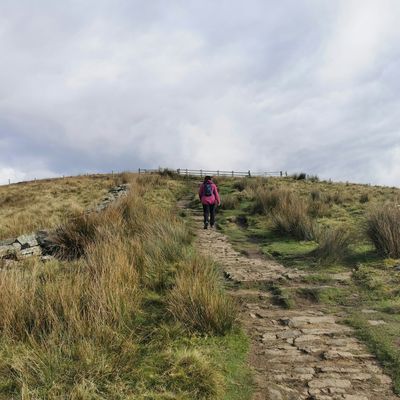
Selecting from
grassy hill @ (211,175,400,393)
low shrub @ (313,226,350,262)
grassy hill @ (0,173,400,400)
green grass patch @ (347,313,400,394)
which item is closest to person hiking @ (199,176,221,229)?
grassy hill @ (211,175,400,393)

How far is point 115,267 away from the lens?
6.12 m

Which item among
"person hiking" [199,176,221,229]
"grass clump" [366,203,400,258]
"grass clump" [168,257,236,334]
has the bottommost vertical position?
"grass clump" [168,257,236,334]

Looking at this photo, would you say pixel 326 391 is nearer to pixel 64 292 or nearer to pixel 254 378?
pixel 254 378

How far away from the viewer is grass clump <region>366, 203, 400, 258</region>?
28.6 feet

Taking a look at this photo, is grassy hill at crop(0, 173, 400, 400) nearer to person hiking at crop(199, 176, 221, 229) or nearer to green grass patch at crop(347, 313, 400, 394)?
green grass patch at crop(347, 313, 400, 394)

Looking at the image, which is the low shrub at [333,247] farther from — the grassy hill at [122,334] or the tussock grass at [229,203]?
the tussock grass at [229,203]

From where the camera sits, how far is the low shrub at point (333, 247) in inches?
340

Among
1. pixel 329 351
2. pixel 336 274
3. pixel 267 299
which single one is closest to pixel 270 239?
pixel 336 274

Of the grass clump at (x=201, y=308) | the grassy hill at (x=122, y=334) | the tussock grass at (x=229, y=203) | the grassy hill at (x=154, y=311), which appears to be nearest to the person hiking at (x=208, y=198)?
the grassy hill at (x=154, y=311)

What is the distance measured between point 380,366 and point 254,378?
128cm

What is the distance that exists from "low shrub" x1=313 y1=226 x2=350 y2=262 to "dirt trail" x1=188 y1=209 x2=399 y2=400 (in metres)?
2.43

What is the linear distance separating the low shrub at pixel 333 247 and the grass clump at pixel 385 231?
0.58m

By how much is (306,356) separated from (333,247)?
4606 millimetres

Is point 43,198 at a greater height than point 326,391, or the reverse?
point 43,198
